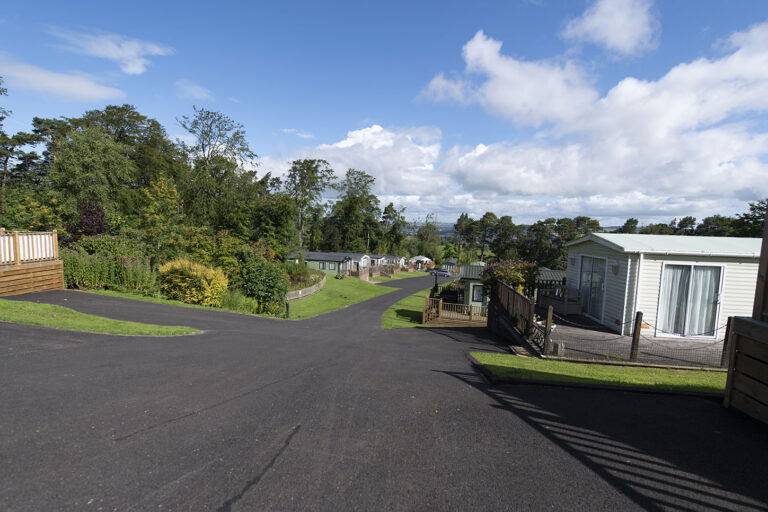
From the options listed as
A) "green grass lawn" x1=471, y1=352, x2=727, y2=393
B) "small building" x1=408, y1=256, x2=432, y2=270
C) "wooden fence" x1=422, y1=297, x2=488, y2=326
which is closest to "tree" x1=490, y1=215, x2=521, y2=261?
"small building" x1=408, y1=256, x2=432, y2=270

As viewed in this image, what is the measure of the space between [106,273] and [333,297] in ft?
68.1

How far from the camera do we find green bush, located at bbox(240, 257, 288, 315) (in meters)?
19.4

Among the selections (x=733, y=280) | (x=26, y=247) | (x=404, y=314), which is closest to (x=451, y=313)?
(x=404, y=314)

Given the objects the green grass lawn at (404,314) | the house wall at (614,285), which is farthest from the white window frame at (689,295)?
the green grass lawn at (404,314)

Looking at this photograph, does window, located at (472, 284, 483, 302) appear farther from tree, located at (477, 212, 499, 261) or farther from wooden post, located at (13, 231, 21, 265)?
tree, located at (477, 212, 499, 261)

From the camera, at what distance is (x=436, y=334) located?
1361 centimetres

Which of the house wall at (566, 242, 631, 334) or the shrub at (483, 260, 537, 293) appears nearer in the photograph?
the house wall at (566, 242, 631, 334)

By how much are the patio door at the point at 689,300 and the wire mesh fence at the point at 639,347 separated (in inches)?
8.0

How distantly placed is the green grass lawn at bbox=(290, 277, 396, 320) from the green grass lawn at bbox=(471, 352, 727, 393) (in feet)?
48.1

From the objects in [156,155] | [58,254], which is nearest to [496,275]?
[58,254]

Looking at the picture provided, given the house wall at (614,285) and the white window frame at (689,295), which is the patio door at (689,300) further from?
the house wall at (614,285)

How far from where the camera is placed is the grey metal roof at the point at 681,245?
1055cm

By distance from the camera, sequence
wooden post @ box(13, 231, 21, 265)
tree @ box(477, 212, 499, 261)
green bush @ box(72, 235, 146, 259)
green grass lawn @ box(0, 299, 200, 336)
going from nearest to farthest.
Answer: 1. green grass lawn @ box(0, 299, 200, 336)
2. wooden post @ box(13, 231, 21, 265)
3. green bush @ box(72, 235, 146, 259)
4. tree @ box(477, 212, 499, 261)

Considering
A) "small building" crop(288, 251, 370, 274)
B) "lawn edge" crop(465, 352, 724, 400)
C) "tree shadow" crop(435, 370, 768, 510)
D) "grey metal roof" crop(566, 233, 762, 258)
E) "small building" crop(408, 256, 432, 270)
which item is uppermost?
"grey metal roof" crop(566, 233, 762, 258)
